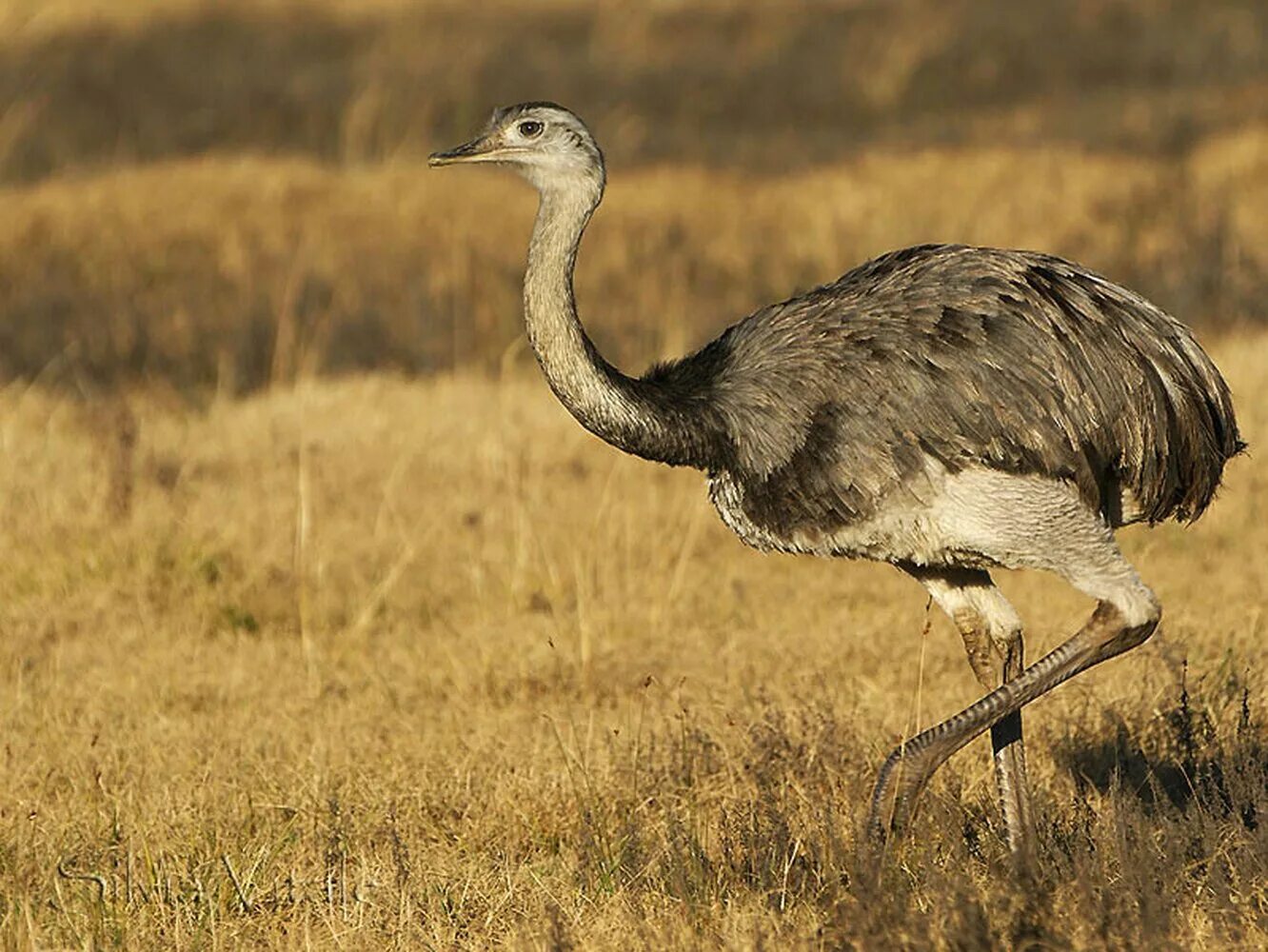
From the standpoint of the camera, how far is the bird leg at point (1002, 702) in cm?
473

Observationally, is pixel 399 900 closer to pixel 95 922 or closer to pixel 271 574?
pixel 95 922

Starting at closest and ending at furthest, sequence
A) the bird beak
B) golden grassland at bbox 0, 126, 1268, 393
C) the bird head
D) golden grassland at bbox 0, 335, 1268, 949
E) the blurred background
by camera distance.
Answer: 1. golden grassland at bbox 0, 335, 1268, 949
2. the bird head
3. the bird beak
4. golden grassland at bbox 0, 126, 1268, 393
5. the blurred background

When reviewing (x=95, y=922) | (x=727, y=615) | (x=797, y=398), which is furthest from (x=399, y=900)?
(x=727, y=615)

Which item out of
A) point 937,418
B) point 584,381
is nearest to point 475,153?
point 584,381

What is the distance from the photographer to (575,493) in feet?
29.5

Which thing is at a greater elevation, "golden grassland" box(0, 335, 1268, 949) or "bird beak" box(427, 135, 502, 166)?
"bird beak" box(427, 135, 502, 166)

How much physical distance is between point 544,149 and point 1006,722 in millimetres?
1721

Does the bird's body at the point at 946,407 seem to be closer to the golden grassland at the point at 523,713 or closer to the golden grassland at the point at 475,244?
the golden grassland at the point at 523,713

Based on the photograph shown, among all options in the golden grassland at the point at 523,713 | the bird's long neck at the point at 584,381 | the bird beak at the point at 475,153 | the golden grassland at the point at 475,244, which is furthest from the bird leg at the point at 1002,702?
the golden grassland at the point at 475,244

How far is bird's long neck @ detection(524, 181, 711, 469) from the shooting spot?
4.81 meters

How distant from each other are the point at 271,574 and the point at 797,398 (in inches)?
137

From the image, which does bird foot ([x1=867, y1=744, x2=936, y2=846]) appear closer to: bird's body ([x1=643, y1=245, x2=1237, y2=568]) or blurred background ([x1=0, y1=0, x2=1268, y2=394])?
bird's body ([x1=643, y1=245, x2=1237, y2=568])

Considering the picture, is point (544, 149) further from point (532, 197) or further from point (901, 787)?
point (532, 197)

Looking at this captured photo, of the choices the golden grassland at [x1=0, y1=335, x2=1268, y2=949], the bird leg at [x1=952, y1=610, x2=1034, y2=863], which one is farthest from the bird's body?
the golden grassland at [x1=0, y1=335, x2=1268, y2=949]
